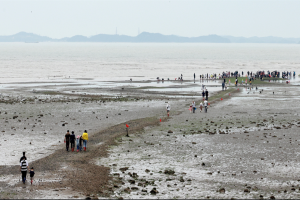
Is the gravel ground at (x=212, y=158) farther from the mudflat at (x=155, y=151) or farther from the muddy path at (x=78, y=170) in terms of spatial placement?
the muddy path at (x=78, y=170)

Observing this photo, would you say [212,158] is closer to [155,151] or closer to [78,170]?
[155,151]

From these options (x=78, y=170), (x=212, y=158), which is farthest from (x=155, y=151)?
(x=78, y=170)

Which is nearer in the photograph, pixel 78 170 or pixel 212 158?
pixel 78 170

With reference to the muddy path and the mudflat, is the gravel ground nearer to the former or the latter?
the mudflat

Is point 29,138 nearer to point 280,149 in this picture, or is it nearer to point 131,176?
point 131,176

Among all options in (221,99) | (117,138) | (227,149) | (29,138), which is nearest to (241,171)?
(227,149)

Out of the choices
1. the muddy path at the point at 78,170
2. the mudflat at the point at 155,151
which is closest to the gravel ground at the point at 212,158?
the mudflat at the point at 155,151

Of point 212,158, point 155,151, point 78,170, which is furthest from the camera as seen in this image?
point 155,151

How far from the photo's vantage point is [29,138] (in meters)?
30.0

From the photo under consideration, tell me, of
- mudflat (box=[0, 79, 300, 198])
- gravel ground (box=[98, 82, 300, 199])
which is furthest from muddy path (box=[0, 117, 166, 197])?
gravel ground (box=[98, 82, 300, 199])

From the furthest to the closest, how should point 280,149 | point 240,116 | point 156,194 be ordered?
point 240,116 < point 280,149 < point 156,194

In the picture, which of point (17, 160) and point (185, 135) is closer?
point (17, 160)

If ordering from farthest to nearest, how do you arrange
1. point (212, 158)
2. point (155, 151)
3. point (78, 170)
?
1. point (155, 151)
2. point (212, 158)
3. point (78, 170)

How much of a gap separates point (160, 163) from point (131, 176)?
299 cm
